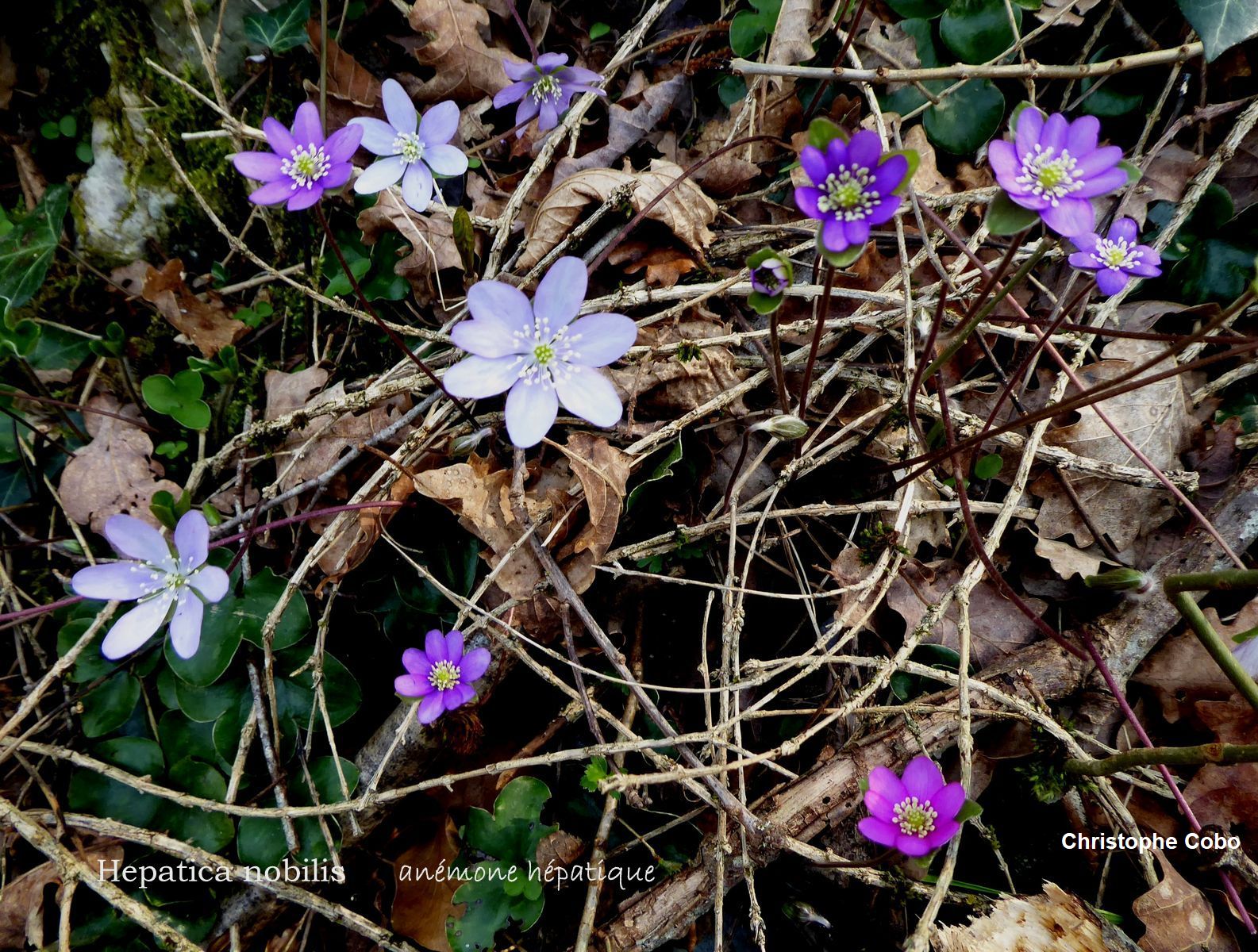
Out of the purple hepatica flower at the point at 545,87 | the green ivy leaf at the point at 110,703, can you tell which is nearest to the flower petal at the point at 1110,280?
the purple hepatica flower at the point at 545,87

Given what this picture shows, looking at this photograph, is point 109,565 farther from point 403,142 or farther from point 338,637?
point 403,142

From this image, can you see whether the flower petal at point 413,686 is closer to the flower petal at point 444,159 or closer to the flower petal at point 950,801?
the flower petal at point 950,801

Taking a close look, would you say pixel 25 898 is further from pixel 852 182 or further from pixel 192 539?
pixel 852 182

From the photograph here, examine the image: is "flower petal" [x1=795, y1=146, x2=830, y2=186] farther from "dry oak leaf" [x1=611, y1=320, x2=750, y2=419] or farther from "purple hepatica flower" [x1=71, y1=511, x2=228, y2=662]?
"purple hepatica flower" [x1=71, y1=511, x2=228, y2=662]

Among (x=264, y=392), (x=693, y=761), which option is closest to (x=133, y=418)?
(x=264, y=392)

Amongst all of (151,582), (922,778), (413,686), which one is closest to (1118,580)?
(922,778)
